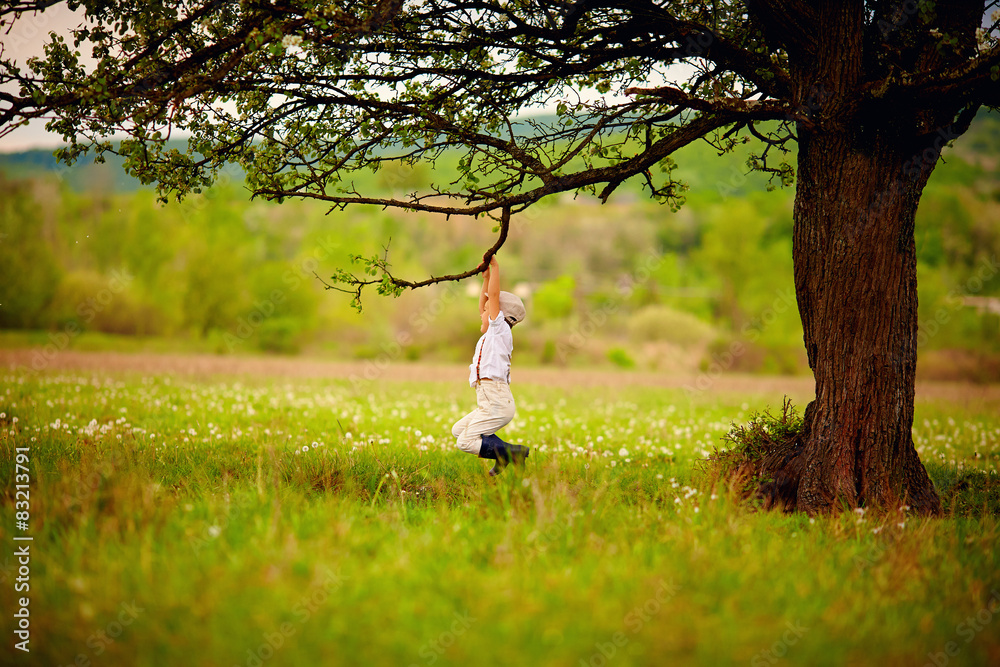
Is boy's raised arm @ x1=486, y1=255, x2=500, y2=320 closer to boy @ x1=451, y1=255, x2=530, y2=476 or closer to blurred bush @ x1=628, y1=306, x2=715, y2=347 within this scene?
boy @ x1=451, y1=255, x2=530, y2=476

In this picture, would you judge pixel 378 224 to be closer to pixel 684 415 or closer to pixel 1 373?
pixel 1 373

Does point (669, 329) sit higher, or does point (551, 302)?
point (551, 302)

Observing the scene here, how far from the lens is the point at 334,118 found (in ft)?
22.7

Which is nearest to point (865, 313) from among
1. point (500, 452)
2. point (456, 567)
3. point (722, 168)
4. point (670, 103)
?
point (670, 103)

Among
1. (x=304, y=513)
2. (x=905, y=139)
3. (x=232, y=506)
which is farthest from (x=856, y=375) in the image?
(x=232, y=506)

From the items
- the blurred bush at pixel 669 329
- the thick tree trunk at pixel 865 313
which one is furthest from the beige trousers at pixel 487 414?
the blurred bush at pixel 669 329

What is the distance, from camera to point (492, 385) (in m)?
6.20

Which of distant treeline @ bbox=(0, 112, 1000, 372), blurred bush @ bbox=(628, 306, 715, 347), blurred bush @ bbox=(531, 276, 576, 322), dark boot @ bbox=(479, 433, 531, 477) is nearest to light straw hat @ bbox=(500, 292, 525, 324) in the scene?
dark boot @ bbox=(479, 433, 531, 477)

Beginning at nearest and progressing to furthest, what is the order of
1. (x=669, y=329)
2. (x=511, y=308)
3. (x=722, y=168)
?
(x=511, y=308)
(x=669, y=329)
(x=722, y=168)

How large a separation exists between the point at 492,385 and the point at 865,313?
3.85m

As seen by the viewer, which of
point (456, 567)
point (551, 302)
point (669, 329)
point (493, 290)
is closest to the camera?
point (456, 567)

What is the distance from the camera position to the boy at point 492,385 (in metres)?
6.14

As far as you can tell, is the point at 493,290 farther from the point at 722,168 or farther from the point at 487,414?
the point at 722,168

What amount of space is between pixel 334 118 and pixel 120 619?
5.58 meters
